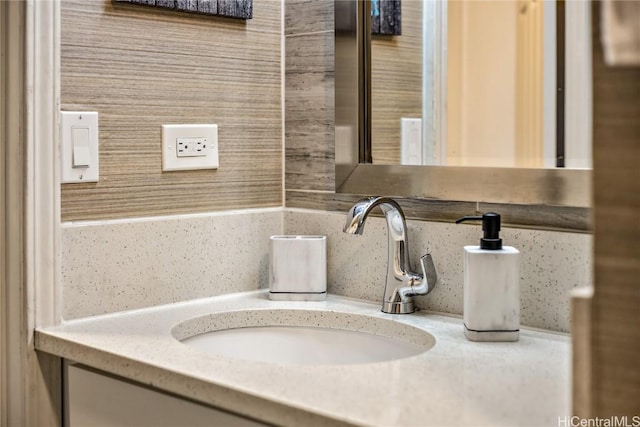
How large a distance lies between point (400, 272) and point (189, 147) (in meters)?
0.43

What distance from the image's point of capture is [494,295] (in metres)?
1.17

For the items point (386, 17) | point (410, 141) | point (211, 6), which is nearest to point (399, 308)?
point (410, 141)

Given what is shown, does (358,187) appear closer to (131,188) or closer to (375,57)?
(375,57)

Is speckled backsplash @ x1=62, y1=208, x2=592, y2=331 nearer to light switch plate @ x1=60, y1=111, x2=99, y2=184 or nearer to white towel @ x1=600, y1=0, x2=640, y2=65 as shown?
light switch plate @ x1=60, y1=111, x2=99, y2=184

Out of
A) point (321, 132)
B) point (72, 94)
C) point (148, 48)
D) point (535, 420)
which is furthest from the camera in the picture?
point (321, 132)

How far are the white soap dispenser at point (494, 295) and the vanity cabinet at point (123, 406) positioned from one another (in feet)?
1.21

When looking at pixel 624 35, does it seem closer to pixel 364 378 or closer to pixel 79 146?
pixel 364 378

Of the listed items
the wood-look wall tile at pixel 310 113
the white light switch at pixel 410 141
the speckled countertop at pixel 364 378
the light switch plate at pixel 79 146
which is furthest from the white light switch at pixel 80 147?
the white light switch at pixel 410 141

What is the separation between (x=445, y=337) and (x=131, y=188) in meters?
0.58

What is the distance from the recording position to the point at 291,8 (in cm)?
159

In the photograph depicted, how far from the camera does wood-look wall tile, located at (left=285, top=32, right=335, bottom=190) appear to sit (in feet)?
5.04

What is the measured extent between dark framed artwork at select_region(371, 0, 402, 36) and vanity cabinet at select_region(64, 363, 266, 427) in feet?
2.44

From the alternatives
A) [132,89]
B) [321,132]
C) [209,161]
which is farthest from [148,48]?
[321,132]

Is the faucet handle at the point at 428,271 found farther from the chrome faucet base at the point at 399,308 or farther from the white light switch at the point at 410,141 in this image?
the white light switch at the point at 410,141
